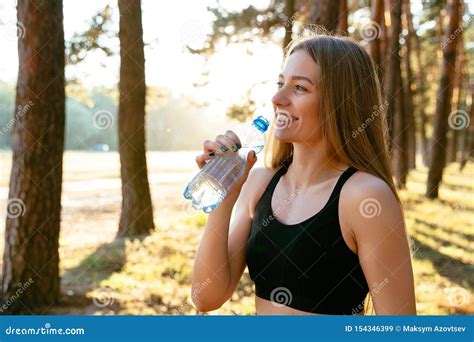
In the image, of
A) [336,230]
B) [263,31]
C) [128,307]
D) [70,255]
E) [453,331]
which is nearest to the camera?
[336,230]

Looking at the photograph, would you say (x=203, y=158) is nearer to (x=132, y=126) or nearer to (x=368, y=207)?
(x=368, y=207)

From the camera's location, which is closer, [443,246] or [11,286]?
[11,286]

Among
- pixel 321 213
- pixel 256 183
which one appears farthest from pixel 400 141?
pixel 321 213

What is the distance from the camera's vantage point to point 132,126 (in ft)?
32.4

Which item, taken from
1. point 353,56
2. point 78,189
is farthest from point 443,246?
point 78,189

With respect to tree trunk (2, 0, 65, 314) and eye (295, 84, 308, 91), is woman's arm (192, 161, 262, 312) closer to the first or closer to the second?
eye (295, 84, 308, 91)

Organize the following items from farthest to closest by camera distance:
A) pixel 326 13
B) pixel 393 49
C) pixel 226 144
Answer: pixel 393 49 < pixel 326 13 < pixel 226 144

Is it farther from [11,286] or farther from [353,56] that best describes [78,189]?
[353,56]

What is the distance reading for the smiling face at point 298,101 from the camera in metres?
2.34

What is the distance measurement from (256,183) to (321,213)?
44cm

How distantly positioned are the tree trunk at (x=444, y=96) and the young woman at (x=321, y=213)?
37.0 ft

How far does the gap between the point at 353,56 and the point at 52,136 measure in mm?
3744

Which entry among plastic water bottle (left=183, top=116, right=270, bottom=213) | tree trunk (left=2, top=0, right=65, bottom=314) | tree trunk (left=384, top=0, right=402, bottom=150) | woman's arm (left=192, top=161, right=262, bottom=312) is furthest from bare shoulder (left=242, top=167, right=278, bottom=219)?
tree trunk (left=384, top=0, right=402, bottom=150)

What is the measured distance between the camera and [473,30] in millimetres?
26375
